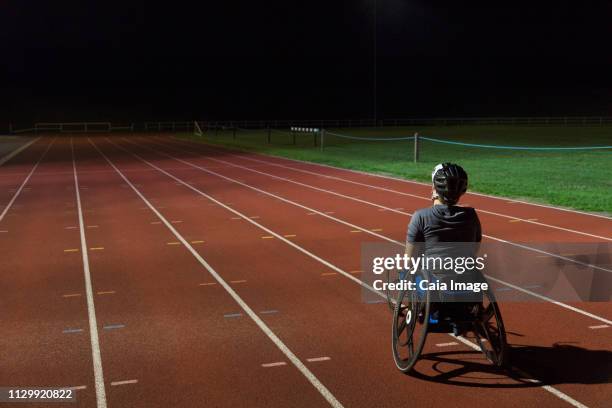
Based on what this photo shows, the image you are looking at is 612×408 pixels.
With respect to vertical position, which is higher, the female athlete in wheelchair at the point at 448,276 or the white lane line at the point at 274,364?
the female athlete in wheelchair at the point at 448,276

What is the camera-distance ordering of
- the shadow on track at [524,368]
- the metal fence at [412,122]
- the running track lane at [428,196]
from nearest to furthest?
the shadow on track at [524,368] → the running track lane at [428,196] → the metal fence at [412,122]

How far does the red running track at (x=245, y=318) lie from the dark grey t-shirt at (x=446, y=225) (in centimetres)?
108

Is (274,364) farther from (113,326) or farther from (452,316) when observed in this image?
(113,326)

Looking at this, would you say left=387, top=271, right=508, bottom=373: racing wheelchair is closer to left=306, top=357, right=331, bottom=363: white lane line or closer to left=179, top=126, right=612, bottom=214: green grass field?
left=306, top=357, right=331, bottom=363: white lane line

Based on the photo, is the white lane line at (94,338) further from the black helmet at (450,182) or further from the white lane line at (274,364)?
the black helmet at (450,182)

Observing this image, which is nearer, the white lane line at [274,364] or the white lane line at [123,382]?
the white lane line at [123,382]

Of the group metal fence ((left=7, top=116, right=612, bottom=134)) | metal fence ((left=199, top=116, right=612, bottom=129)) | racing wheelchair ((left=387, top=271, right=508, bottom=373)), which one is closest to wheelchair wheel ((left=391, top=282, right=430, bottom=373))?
racing wheelchair ((left=387, top=271, right=508, bottom=373))

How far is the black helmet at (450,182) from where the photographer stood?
444cm

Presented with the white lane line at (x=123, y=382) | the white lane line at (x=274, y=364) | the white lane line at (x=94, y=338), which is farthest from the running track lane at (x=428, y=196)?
the white lane line at (x=123, y=382)

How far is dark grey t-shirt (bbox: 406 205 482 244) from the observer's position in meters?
4.50

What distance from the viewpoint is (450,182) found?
14.5ft

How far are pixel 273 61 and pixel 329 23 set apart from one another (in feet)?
27.8

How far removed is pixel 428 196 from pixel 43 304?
957 cm

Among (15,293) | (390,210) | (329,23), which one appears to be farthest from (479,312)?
(329,23)
